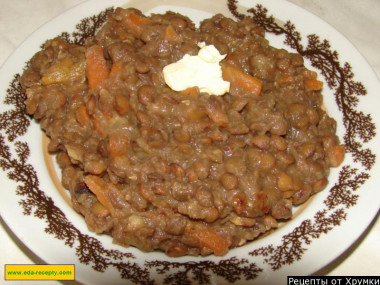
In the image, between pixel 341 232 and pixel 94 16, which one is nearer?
pixel 341 232

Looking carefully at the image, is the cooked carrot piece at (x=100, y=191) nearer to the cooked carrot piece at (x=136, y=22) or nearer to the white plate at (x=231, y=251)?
the white plate at (x=231, y=251)

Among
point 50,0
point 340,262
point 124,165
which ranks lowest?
point 340,262

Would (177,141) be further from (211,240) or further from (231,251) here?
(231,251)

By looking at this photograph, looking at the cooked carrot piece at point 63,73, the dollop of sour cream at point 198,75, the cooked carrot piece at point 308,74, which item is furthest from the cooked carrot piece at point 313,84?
the cooked carrot piece at point 63,73

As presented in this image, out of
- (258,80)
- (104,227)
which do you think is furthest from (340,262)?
(104,227)

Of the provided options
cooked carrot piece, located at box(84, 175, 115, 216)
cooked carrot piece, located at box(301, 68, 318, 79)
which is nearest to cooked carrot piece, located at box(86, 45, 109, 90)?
cooked carrot piece, located at box(84, 175, 115, 216)

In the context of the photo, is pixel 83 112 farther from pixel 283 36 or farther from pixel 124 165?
pixel 283 36
